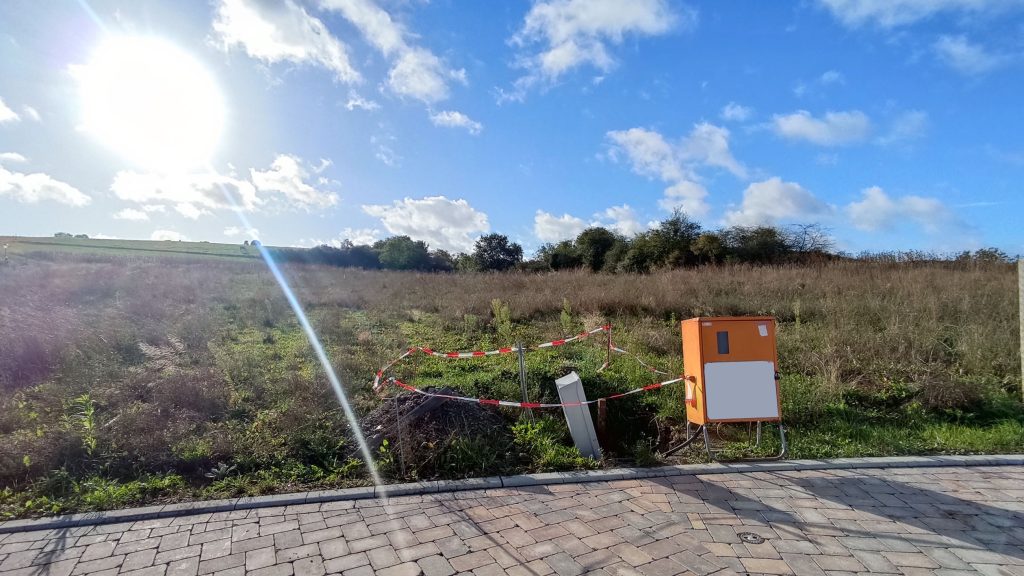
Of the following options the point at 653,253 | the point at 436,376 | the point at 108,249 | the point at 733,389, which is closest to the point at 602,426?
the point at 733,389

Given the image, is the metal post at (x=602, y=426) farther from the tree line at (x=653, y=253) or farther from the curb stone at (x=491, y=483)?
the tree line at (x=653, y=253)

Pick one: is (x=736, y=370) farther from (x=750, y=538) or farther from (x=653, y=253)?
(x=653, y=253)

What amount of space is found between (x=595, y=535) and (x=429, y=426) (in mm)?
2186

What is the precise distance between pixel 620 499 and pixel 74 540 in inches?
149

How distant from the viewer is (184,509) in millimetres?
3803

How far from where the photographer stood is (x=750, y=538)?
3.28 meters

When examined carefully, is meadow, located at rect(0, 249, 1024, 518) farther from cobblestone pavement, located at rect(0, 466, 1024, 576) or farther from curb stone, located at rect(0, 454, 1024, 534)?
cobblestone pavement, located at rect(0, 466, 1024, 576)

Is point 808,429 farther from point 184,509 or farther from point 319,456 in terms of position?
point 184,509

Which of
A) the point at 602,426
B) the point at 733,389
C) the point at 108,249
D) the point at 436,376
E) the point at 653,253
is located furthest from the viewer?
the point at 108,249

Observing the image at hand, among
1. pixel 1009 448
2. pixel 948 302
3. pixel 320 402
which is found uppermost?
pixel 948 302

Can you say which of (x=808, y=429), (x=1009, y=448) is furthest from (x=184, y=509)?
(x=1009, y=448)

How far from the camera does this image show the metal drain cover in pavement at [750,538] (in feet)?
10.6

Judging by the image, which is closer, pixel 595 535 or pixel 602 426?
pixel 595 535

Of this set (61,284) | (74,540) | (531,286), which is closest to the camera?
(74,540)
